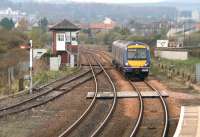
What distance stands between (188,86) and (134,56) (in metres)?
5.13

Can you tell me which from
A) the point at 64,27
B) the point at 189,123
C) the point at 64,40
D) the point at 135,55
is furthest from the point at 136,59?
the point at 189,123

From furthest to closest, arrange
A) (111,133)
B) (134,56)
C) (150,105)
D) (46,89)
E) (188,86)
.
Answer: (134,56) → (188,86) → (46,89) → (150,105) → (111,133)

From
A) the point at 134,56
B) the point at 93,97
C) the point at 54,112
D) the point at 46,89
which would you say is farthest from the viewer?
the point at 134,56

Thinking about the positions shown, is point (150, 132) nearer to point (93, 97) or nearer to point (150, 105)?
point (150, 105)

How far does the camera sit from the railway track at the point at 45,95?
22772 mm

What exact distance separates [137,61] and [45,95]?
1018cm

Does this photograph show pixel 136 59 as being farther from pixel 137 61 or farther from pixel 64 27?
pixel 64 27

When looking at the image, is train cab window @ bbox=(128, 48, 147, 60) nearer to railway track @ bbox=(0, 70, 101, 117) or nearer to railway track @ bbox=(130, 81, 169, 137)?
railway track @ bbox=(0, 70, 101, 117)

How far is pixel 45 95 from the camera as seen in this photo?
28062mm

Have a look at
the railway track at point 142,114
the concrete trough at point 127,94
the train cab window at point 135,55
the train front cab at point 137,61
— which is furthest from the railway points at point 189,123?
the train cab window at point 135,55

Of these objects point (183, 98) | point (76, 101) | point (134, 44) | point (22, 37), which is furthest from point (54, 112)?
point (22, 37)

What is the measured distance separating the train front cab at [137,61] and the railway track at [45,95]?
3.12 meters

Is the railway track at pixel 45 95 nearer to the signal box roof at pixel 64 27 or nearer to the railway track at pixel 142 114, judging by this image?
the railway track at pixel 142 114

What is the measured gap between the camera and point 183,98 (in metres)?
27.2
